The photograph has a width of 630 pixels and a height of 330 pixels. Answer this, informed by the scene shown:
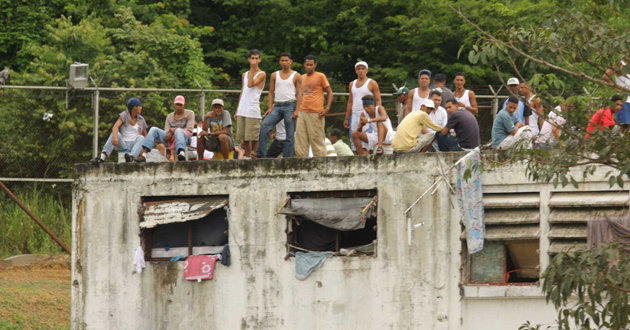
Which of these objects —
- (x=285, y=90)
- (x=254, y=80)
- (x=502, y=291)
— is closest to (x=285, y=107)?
(x=285, y=90)

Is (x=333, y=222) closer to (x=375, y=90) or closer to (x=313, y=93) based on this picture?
(x=313, y=93)

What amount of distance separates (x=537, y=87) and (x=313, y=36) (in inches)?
739

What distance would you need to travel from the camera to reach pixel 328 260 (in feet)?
Answer: 60.4

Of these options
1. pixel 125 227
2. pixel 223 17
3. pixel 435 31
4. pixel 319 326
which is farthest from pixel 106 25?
pixel 319 326

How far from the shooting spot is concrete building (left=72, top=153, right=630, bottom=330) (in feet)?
57.5

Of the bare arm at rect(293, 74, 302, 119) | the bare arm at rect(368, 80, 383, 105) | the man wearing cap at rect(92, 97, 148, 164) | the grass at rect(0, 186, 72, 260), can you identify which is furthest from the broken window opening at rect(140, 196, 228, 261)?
the grass at rect(0, 186, 72, 260)

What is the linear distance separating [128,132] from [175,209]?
5.88ft

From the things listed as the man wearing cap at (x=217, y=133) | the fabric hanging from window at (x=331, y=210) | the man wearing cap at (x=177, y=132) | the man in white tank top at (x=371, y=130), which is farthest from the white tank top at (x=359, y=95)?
the man wearing cap at (x=177, y=132)

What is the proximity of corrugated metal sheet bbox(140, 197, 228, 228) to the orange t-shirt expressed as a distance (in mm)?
1962

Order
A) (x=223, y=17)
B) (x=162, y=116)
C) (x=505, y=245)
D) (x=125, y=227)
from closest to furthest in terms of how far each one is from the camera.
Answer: (x=505, y=245), (x=125, y=227), (x=162, y=116), (x=223, y=17)

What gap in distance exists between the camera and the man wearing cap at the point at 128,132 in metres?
19.8

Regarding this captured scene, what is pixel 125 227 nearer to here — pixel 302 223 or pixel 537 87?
pixel 302 223

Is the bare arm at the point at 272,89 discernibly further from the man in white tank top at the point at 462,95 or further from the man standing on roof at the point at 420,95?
the man in white tank top at the point at 462,95

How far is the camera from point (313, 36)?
104ft
